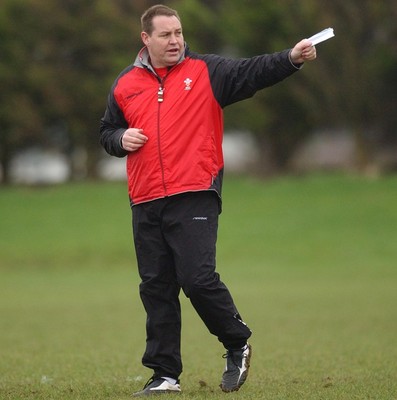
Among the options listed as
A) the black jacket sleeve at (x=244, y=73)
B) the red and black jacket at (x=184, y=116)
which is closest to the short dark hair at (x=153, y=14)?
the red and black jacket at (x=184, y=116)

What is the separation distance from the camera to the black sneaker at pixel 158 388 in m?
6.95

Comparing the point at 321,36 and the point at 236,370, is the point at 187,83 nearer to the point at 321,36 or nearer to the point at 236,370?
the point at 321,36

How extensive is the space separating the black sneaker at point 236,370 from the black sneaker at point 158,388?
306mm

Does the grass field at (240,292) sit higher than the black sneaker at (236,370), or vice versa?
the black sneaker at (236,370)

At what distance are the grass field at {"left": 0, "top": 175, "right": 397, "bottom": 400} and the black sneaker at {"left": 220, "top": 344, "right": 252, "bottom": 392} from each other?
0.24 feet

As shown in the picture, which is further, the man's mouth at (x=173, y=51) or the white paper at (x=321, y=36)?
the man's mouth at (x=173, y=51)

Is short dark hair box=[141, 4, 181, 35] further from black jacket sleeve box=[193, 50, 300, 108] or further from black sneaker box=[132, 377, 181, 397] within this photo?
black sneaker box=[132, 377, 181, 397]

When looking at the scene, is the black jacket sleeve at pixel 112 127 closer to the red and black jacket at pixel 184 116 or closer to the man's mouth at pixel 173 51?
the red and black jacket at pixel 184 116

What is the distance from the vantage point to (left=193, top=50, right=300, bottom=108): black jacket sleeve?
6.70 m

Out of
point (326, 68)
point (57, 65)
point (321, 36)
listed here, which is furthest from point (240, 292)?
point (57, 65)

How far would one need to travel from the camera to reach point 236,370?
23.2 feet

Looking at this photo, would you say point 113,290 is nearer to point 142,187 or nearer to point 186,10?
point 142,187

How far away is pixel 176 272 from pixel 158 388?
2.45ft

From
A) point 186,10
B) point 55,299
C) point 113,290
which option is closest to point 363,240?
point 113,290
